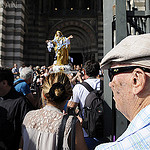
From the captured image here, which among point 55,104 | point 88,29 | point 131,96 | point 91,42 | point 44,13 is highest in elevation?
point 44,13

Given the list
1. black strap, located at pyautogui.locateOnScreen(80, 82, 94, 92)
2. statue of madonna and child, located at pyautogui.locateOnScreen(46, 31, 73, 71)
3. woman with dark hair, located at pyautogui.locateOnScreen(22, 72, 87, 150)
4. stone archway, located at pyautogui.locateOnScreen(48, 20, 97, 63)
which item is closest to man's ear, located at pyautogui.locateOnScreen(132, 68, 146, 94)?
woman with dark hair, located at pyautogui.locateOnScreen(22, 72, 87, 150)

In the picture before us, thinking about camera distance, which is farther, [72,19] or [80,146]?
[72,19]

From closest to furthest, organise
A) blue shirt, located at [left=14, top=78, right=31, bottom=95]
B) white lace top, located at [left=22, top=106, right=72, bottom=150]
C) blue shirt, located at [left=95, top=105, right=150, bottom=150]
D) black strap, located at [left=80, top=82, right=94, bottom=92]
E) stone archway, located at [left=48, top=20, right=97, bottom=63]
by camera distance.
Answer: blue shirt, located at [left=95, top=105, right=150, bottom=150] → white lace top, located at [left=22, top=106, right=72, bottom=150] → black strap, located at [left=80, top=82, right=94, bottom=92] → blue shirt, located at [left=14, top=78, right=31, bottom=95] → stone archway, located at [left=48, top=20, right=97, bottom=63]

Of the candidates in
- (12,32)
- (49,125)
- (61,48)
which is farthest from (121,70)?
(12,32)

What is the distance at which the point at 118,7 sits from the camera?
144 cm

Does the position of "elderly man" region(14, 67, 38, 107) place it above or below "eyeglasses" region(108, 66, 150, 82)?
below

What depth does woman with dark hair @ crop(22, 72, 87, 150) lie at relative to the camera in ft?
4.27

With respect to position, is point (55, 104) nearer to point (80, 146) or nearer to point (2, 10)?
point (80, 146)

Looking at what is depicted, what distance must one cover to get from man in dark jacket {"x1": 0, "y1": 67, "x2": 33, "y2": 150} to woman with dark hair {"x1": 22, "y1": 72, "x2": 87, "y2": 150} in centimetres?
30

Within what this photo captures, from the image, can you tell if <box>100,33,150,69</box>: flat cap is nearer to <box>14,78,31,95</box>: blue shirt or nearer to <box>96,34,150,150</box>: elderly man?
<box>96,34,150,150</box>: elderly man

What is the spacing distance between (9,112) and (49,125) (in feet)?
2.04

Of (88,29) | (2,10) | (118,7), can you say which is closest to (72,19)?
(88,29)

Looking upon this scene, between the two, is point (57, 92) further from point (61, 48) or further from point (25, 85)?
point (61, 48)

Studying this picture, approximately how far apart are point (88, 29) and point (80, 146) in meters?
14.8
